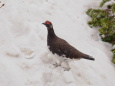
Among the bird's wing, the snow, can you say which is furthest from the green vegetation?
the bird's wing

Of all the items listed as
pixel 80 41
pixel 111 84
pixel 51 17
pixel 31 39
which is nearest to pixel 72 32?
pixel 80 41

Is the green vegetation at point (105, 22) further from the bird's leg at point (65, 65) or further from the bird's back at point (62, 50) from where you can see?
the bird's back at point (62, 50)

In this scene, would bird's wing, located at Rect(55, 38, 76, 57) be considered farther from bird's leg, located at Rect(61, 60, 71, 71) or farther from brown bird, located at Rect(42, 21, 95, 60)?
bird's leg, located at Rect(61, 60, 71, 71)

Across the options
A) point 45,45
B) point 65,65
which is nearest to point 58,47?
point 65,65

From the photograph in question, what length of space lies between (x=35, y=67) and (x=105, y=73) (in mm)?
2185

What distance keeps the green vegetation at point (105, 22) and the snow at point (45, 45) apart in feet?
0.74

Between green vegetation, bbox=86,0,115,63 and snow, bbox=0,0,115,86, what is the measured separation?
226 mm

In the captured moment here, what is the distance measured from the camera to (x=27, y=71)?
17.0ft

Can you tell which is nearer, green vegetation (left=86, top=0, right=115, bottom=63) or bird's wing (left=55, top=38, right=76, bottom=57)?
bird's wing (left=55, top=38, right=76, bottom=57)

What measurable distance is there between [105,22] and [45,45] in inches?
91.2

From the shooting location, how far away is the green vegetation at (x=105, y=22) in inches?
271

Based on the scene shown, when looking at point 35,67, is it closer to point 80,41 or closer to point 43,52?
point 43,52

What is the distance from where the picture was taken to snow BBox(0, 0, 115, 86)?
5.15m

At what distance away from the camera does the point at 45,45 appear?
609cm
